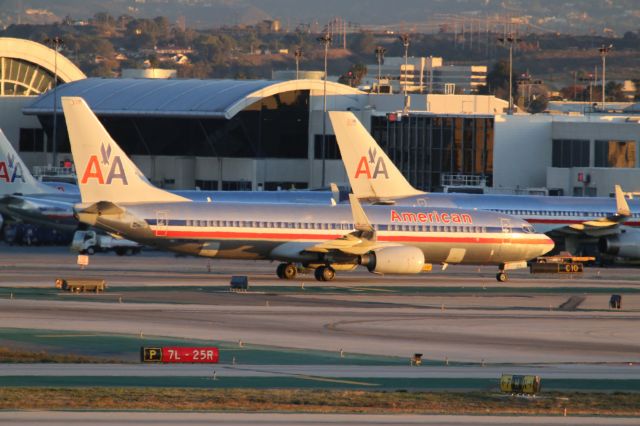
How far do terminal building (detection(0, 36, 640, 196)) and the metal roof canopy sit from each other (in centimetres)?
10

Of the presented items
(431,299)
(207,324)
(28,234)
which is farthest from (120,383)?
(28,234)

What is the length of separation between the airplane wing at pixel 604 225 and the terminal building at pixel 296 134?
82.6 ft

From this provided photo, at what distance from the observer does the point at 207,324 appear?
4491cm

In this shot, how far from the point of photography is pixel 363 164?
246 feet

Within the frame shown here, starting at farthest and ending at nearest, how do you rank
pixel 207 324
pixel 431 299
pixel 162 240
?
pixel 162 240, pixel 431 299, pixel 207 324

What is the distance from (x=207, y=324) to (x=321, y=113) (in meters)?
68.6

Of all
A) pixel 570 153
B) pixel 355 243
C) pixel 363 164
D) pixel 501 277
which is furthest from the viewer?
pixel 570 153

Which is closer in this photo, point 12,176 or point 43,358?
point 43,358

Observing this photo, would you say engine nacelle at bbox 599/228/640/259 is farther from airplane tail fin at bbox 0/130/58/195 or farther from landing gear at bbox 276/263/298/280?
airplane tail fin at bbox 0/130/58/195

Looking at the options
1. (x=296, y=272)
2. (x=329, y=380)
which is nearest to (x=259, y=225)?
(x=296, y=272)

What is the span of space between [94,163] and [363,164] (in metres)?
19.6

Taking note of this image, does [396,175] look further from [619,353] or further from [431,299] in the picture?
[619,353]

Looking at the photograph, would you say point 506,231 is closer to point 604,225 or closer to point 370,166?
point 604,225

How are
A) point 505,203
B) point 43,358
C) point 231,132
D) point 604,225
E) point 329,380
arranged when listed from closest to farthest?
1. point 329,380
2. point 43,358
3. point 604,225
4. point 505,203
5. point 231,132
